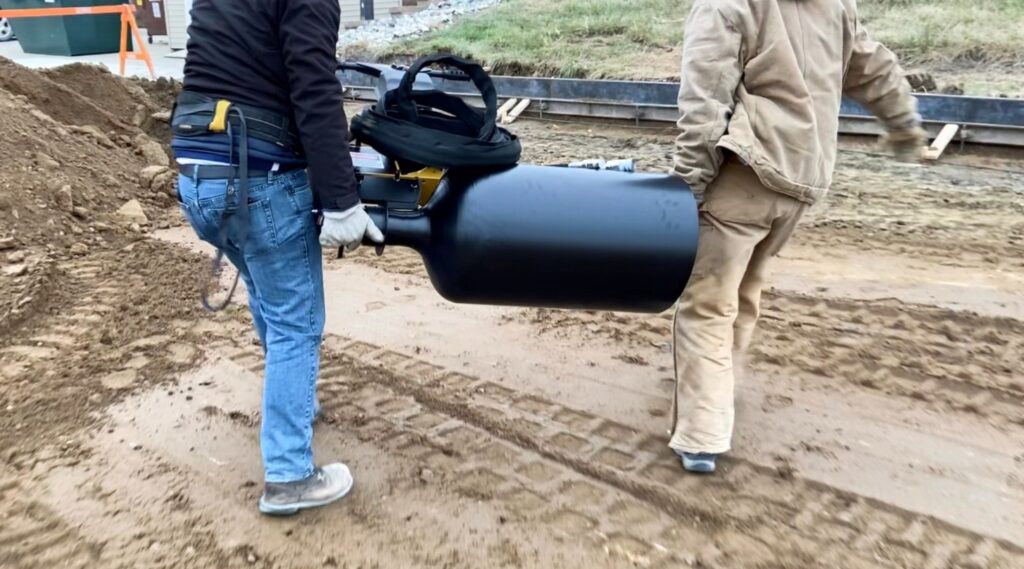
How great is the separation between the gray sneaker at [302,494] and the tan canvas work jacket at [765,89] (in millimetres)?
1618

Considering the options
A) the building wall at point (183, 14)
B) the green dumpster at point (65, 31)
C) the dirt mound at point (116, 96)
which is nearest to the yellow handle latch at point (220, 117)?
the dirt mound at point (116, 96)

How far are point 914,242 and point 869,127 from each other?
10.3 ft

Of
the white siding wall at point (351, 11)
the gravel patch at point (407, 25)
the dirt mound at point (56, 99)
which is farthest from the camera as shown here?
the white siding wall at point (351, 11)

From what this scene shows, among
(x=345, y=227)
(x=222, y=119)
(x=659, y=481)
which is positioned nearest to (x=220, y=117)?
(x=222, y=119)

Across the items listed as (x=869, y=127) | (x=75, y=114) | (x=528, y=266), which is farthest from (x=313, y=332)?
(x=869, y=127)

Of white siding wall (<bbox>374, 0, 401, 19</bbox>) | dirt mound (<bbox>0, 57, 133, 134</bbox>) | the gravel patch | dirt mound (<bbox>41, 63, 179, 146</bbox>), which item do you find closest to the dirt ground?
dirt mound (<bbox>0, 57, 133, 134</bbox>)

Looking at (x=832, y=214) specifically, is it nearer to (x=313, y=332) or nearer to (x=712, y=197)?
(x=712, y=197)

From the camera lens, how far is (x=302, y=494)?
281 cm

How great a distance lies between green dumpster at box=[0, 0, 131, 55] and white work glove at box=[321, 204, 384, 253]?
53.7 feet

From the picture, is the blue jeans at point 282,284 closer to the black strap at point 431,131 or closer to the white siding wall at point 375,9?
the black strap at point 431,131

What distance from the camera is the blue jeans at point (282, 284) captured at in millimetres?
2609

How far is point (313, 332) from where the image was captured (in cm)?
282

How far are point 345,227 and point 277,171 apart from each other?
0.31 meters

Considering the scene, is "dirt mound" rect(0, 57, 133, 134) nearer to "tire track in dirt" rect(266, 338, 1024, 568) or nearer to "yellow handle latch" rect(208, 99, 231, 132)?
"tire track in dirt" rect(266, 338, 1024, 568)
